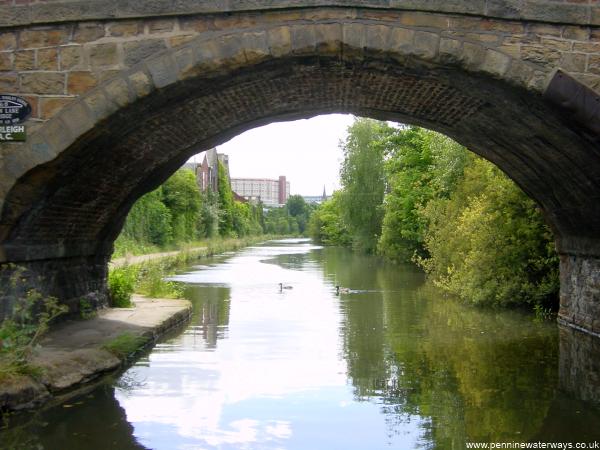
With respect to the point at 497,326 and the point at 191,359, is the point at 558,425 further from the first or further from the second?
the point at 497,326

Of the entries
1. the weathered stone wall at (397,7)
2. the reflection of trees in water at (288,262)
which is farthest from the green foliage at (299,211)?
the weathered stone wall at (397,7)

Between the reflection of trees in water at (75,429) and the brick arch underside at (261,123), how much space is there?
217 cm

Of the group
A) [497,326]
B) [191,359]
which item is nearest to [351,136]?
[497,326]

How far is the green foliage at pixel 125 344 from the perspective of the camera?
7.98m

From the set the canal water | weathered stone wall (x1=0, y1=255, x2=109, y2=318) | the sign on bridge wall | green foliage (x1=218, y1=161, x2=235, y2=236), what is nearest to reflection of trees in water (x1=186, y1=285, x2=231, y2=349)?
the canal water

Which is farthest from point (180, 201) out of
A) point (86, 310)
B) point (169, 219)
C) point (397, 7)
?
point (397, 7)

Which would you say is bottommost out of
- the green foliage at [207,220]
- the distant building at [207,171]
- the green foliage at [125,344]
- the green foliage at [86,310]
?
the green foliage at [125,344]

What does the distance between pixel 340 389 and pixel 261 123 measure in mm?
3932

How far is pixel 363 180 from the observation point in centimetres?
3797

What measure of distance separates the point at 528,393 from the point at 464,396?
68 centimetres

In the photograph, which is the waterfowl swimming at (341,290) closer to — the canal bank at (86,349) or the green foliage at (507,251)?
the green foliage at (507,251)

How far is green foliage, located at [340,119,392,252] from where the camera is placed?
3791 centimetres

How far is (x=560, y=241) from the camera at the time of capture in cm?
1054

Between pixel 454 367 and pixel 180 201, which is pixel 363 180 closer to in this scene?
pixel 180 201
